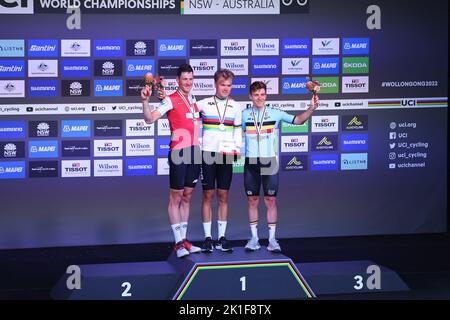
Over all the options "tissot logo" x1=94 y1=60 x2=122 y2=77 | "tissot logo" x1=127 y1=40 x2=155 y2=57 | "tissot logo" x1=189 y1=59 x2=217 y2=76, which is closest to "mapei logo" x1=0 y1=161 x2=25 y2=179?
"tissot logo" x1=94 y1=60 x2=122 y2=77

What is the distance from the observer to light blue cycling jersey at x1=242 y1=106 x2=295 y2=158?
6348mm

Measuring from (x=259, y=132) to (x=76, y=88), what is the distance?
198 cm

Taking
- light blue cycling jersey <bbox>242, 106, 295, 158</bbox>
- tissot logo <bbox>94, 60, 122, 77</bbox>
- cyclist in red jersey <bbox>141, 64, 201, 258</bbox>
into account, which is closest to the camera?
cyclist in red jersey <bbox>141, 64, 201, 258</bbox>

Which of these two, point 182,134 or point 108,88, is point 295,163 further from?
point 182,134

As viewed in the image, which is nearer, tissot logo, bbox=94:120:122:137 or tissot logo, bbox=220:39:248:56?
tissot logo, bbox=94:120:122:137

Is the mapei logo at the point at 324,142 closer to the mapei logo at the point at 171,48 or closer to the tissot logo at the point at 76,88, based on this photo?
the mapei logo at the point at 171,48

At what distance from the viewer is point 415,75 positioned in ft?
26.8

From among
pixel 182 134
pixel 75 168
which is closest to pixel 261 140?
pixel 182 134

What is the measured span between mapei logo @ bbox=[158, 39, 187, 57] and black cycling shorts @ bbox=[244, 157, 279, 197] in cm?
168

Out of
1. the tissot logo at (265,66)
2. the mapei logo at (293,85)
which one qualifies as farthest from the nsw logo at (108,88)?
the mapei logo at (293,85)

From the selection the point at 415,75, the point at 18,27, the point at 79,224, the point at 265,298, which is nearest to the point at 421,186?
the point at 415,75

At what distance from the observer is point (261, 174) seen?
21.1 feet

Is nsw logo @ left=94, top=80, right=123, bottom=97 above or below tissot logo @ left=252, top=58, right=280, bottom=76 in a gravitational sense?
below

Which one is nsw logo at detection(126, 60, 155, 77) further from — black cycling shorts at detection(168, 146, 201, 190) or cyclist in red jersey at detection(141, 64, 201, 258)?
black cycling shorts at detection(168, 146, 201, 190)
